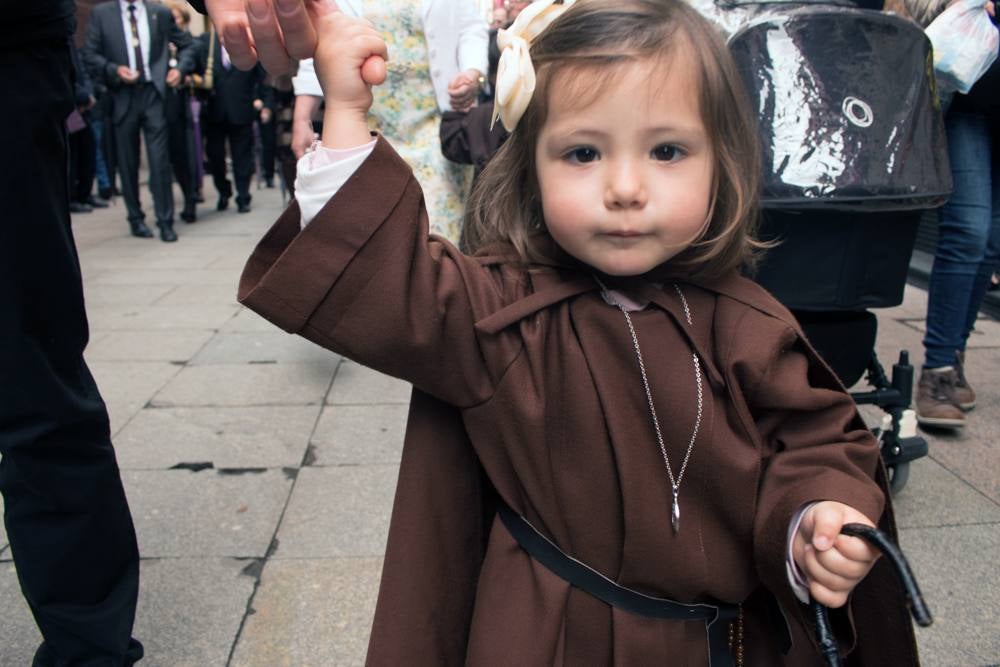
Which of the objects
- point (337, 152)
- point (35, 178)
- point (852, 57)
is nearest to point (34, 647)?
point (35, 178)

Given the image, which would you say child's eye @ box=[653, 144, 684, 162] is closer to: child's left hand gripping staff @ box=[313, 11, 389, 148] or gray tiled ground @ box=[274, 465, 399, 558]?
child's left hand gripping staff @ box=[313, 11, 389, 148]

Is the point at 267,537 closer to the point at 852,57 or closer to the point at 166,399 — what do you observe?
the point at 166,399

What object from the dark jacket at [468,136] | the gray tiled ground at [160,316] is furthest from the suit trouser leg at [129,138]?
the dark jacket at [468,136]

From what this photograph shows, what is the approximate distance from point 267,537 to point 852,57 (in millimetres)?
2019

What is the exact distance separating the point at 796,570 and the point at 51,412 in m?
1.32

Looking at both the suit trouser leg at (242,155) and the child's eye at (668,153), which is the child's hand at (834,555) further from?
the suit trouser leg at (242,155)

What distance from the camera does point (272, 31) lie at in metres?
1.15

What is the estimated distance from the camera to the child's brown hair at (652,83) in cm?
126

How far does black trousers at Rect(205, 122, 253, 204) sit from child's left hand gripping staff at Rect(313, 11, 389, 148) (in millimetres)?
9759

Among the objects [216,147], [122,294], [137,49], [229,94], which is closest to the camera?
[122,294]

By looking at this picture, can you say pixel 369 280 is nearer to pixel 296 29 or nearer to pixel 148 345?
pixel 296 29

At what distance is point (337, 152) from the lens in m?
1.17

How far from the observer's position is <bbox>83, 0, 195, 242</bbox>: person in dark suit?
26.6 ft

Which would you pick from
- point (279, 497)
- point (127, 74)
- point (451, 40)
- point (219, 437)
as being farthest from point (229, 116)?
point (279, 497)
